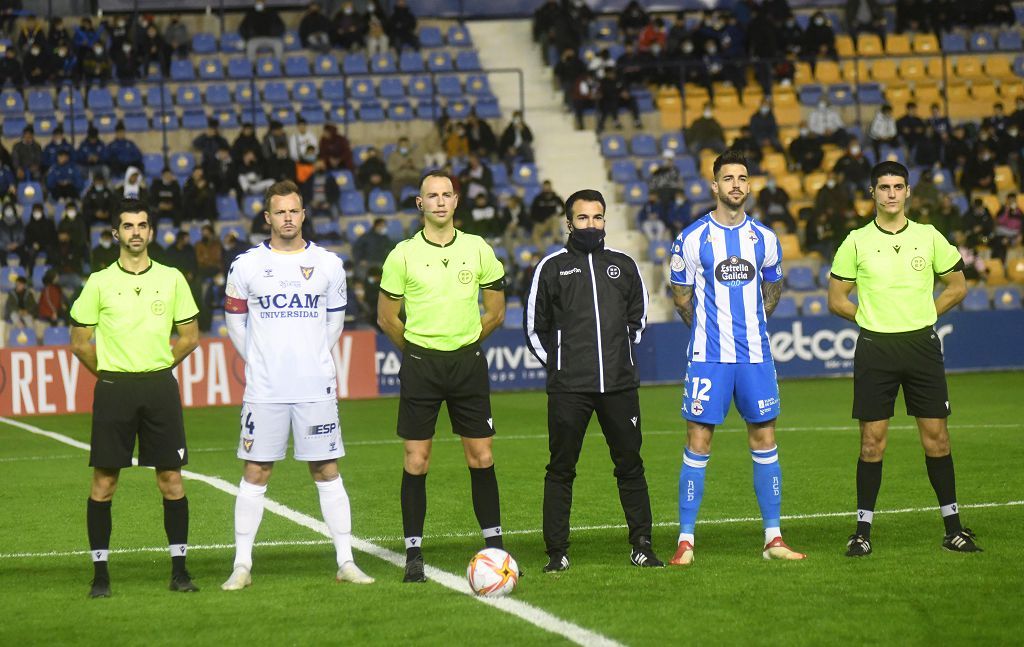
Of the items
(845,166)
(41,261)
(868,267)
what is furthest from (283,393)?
(845,166)

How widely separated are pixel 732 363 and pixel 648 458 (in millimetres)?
5595

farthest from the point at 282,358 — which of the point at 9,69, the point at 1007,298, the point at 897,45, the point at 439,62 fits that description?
the point at 897,45

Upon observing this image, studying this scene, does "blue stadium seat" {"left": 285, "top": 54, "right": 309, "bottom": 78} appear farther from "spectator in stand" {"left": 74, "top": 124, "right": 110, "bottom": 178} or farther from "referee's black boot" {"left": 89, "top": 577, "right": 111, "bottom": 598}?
"referee's black boot" {"left": 89, "top": 577, "right": 111, "bottom": 598}

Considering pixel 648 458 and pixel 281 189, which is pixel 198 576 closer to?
pixel 281 189

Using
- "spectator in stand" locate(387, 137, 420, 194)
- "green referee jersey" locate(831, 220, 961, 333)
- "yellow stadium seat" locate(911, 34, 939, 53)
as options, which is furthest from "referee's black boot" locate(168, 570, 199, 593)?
"yellow stadium seat" locate(911, 34, 939, 53)

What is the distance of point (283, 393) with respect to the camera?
820 cm

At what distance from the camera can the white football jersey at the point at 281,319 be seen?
323 inches

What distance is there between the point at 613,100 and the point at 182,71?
8.80m

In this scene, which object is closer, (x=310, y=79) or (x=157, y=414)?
(x=157, y=414)

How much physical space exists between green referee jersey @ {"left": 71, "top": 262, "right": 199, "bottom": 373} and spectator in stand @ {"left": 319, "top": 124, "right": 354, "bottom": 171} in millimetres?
19451

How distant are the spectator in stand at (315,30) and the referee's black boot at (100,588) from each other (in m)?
23.7

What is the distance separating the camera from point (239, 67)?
3034 cm

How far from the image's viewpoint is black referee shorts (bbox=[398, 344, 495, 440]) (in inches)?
328

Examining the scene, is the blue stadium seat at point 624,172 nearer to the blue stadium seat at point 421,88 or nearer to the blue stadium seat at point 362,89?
the blue stadium seat at point 421,88
